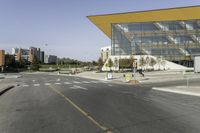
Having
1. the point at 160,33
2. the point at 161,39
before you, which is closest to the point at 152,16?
the point at 160,33

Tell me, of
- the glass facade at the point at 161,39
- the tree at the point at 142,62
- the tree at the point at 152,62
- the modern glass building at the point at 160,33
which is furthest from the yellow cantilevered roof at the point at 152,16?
the tree at the point at 142,62

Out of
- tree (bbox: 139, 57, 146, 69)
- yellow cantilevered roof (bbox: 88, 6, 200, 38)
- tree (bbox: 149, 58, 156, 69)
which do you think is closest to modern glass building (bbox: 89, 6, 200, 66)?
yellow cantilevered roof (bbox: 88, 6, 200, 38)

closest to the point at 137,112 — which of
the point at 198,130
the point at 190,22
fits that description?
the point at 198,130

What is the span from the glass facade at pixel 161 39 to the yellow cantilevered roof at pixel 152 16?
145 centimetres

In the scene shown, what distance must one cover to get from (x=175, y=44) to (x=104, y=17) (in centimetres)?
2431

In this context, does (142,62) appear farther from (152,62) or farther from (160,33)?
(160,33)

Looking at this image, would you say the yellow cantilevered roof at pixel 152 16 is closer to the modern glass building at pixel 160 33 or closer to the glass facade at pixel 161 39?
the modern glass building at pixel 160 33

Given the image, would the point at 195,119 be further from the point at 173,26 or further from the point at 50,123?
the point at 173,26

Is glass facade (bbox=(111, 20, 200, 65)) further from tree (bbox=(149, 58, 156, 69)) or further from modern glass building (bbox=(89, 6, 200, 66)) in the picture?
tree (bbox=(149, 58, 156, 69))

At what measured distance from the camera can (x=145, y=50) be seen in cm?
9681

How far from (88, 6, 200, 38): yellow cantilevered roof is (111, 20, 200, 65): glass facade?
145 cm

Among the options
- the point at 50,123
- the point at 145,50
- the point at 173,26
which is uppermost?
the point at 173,26

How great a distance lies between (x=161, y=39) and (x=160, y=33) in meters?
1.90

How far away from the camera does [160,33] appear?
317 ft
